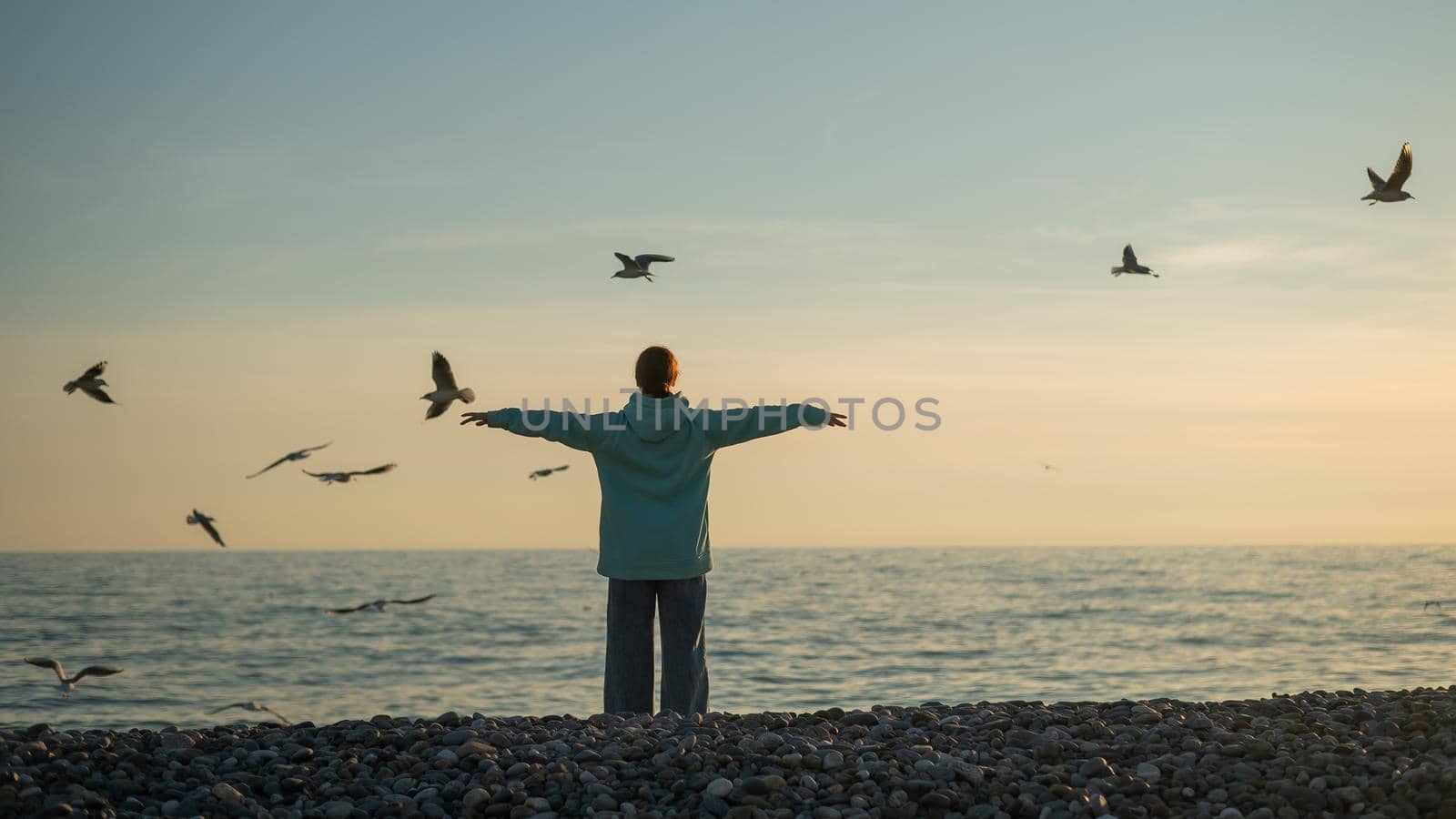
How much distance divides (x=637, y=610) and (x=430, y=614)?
75.7 ft

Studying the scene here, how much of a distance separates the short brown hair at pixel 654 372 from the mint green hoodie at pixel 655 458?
0.39 ft

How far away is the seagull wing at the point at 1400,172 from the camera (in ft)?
36.1

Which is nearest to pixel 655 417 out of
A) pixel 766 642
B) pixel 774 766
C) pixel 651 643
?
pixel 651 643

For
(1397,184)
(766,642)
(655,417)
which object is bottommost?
(766,642)

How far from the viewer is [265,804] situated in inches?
202

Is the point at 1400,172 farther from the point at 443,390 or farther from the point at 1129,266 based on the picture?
the point at 443,390

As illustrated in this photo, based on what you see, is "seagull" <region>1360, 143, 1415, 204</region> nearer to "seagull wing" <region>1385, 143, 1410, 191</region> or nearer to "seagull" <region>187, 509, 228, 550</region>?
"seagull wing" <region>1385, 143, 1410, 191</region>

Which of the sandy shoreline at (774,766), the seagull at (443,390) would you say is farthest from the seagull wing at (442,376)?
the sandy shoreline at (774,766)

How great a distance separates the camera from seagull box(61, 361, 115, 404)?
371 inches

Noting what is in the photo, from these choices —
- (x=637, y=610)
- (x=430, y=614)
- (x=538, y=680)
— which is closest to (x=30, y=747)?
(x=637, y=610)

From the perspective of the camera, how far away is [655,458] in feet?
22.4

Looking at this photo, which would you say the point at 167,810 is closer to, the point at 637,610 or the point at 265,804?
the point at 265,804

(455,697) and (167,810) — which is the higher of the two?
(167,810)

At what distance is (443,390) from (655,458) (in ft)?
7.65
